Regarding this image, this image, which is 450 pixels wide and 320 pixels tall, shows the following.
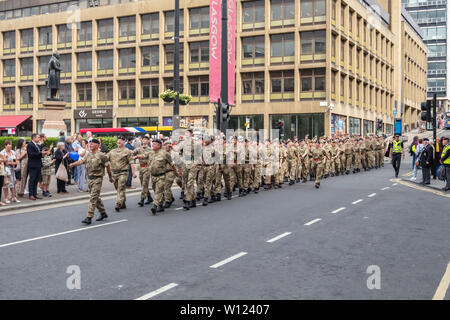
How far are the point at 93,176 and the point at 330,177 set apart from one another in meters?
15.5

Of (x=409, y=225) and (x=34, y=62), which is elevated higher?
(x=34, y=62)

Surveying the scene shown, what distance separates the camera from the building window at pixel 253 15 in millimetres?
48156

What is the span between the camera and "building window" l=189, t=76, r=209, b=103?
5088 cm

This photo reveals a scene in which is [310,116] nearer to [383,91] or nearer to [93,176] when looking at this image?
[383,91]

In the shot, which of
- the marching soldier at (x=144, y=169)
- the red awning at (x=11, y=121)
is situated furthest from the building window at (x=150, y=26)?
the marching soldier at (x=144, y=169)

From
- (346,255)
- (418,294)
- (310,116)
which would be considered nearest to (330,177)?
(346,255)

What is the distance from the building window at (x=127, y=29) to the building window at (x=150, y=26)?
4.02 ft

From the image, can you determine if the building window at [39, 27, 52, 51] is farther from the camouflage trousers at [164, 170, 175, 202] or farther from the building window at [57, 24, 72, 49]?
the camouflage trousers at [164, 170, 175, 202]

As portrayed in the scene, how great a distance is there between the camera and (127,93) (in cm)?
5478

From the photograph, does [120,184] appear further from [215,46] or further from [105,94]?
[105,94]

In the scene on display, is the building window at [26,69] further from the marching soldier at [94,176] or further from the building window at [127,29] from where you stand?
the marching soldier at [94,176]

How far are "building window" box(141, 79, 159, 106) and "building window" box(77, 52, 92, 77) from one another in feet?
23.6

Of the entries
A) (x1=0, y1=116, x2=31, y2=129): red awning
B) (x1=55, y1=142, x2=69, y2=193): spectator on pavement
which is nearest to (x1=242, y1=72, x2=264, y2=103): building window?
(x1=0, y1=116, x2=31, y2=129): red awning
